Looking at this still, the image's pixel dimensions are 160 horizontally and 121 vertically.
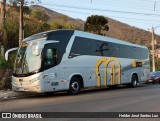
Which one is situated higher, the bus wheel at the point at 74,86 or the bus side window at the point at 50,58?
the bus side window at the point at 50,58

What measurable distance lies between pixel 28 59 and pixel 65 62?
6.82 feet

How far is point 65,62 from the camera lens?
62.0 feet

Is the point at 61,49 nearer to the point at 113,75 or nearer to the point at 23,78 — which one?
the point at 23,78

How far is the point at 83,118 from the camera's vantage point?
10609 millimetres

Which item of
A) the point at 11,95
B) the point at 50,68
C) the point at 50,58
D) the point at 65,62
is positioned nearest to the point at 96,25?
the point at 65,62

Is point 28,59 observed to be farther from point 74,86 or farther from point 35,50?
point 74,86

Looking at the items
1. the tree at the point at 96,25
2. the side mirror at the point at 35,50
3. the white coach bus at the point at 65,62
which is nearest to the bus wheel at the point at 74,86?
the white coach bus at the point at 65,62

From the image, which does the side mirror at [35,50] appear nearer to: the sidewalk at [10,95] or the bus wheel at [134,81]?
the sidewalk at [10,95]

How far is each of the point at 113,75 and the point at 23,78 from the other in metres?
8.30

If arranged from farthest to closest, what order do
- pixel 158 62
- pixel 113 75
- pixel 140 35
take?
pixel 140 35 < pixel 158 62 < pixel 113 75

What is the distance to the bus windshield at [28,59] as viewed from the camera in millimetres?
17578

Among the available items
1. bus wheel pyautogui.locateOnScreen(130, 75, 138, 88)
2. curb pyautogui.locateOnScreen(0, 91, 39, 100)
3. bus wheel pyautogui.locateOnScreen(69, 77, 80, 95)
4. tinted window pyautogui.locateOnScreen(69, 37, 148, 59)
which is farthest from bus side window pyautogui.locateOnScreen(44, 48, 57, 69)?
bus wheel pyautogui.locateOnScreen(130, 75, 138, 88)

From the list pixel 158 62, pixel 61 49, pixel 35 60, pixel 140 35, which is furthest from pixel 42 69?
pixel 140 35

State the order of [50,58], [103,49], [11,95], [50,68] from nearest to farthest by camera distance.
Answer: [50,68] → [50,58] → [11,95] → [103,49]
